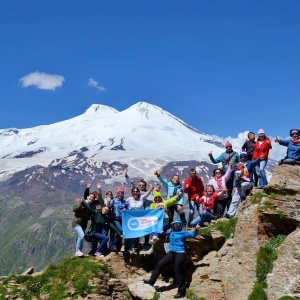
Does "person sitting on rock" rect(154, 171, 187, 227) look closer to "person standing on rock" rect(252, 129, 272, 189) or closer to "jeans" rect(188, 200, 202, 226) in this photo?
"jeans" rect(188, 200, 202, 226)

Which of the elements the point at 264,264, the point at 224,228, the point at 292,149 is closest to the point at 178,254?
the point at 224,228

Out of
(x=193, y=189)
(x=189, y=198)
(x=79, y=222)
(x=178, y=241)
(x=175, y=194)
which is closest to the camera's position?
(x=178, y=241)

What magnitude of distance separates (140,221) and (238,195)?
6.12 m

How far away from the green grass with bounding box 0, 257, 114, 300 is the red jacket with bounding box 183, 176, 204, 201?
6.96 meters

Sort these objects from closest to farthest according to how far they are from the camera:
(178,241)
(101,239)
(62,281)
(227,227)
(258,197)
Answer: (178,241), (258,197), (62,281), (227,227), (101,239)

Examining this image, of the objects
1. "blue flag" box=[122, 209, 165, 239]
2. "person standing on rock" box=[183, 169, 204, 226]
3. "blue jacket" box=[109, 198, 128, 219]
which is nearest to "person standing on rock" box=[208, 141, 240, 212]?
"person standing on rock" box=[183, 169, 204, 226]

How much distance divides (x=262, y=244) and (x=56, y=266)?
12.2m

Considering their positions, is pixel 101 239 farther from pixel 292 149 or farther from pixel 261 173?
pixel 292 149

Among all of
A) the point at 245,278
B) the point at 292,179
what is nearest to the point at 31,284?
the point at 245,278

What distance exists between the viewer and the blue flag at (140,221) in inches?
1001

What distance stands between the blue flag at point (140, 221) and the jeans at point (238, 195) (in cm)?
416

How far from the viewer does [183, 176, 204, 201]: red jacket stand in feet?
89.1

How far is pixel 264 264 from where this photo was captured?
21281 millimetres

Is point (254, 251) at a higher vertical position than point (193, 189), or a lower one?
lower
